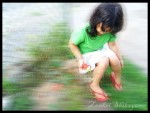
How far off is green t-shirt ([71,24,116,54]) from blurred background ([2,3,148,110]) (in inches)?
5.9

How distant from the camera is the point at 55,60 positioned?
3264mm

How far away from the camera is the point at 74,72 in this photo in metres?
3.22

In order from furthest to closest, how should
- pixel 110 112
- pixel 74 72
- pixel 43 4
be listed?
pixel 43 4 < pixel 74 72 < pixel 110 112

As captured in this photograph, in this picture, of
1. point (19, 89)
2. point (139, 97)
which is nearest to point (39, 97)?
point (19, 89)

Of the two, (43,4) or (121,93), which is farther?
(43,4)

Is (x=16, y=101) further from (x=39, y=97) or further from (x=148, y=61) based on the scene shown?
(x=148, y=61)

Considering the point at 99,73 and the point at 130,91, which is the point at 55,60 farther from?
the point at 130,91

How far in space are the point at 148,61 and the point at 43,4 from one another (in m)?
0.89

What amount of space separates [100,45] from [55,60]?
330 millimetres

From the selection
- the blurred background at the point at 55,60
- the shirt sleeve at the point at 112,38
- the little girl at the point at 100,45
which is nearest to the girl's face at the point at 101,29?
the little girl at the point at 100,45

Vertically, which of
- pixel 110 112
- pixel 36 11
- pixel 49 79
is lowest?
pixel 110 112

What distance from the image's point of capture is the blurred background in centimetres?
304

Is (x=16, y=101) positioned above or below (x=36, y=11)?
below

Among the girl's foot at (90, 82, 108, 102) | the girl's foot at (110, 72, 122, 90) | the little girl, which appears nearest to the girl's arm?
the little girl
